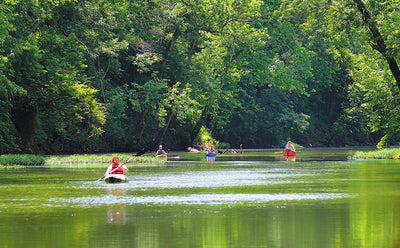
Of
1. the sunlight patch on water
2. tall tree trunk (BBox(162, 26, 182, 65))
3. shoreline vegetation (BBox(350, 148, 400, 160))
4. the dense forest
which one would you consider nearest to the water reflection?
the sunlight patch on water

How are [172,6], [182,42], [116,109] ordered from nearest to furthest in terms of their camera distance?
1. [116,109]
2. [172,6]
3. [182,42]

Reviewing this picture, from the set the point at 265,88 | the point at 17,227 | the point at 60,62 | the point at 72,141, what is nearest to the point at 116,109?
the point at 72,141

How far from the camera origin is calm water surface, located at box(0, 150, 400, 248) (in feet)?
46.5

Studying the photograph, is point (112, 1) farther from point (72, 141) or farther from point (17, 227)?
point (17, 227)

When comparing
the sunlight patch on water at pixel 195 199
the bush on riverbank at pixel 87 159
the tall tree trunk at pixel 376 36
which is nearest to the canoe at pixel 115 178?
→ the sunlight patch on water at pixel 195 199

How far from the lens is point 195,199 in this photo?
22.7m

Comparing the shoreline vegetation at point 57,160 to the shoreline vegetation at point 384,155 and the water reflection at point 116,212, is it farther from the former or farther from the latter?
the water reflection at point 116,212

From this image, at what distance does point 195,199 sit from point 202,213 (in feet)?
13.1

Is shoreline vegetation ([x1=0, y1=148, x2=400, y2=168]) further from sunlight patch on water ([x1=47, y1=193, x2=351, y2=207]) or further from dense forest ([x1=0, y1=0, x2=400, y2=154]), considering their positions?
sunlight patch on water ([x1=47, y1=193, x2=351, y2=207])

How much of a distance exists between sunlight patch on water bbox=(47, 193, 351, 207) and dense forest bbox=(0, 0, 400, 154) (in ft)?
64.3

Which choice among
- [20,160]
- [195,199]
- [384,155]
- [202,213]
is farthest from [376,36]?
[202,213]

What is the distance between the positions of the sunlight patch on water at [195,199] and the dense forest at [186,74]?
19586 mm

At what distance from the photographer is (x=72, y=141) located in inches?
2416

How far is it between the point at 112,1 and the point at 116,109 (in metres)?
9.78
